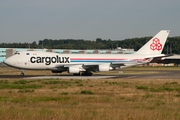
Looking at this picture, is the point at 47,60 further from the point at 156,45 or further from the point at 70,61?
the point at 156,45

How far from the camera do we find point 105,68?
1686 inches

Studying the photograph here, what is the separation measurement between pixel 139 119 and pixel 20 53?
121 ft

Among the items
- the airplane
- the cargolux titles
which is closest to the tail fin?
the airplane

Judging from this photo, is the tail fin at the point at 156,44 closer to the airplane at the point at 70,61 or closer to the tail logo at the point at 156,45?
the tail logo at the point at 156,45

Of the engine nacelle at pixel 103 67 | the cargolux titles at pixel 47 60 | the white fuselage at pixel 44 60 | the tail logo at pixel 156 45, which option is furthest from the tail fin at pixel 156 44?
the cargolux titles at pixel 47 60

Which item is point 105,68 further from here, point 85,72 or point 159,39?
point 159,39

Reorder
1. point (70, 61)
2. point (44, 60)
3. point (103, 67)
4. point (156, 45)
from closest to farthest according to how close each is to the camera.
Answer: point (103, 67) < point (44, 60) < point (70, 61) < point (156, 45)

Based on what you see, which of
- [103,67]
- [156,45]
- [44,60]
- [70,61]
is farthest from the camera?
[156,45]

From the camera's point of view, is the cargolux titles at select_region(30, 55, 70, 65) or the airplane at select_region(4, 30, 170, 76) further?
the cargolux titles at select_region(30, 55, 70, 65)

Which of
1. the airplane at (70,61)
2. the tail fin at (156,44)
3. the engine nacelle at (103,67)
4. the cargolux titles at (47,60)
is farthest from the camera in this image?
the tail fin at (156,44)

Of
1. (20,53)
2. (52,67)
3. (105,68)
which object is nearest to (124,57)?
(105,68)

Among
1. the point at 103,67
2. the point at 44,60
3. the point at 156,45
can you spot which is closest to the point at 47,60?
the point at 44,60

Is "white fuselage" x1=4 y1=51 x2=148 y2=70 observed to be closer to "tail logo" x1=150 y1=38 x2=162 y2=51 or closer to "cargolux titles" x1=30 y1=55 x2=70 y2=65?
"cargolux titles" x1=30 y1=55 x2=70 y2=65

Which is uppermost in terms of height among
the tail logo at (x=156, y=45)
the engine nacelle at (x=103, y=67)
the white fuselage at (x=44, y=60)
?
the tail logo at (x=156, y=45)
